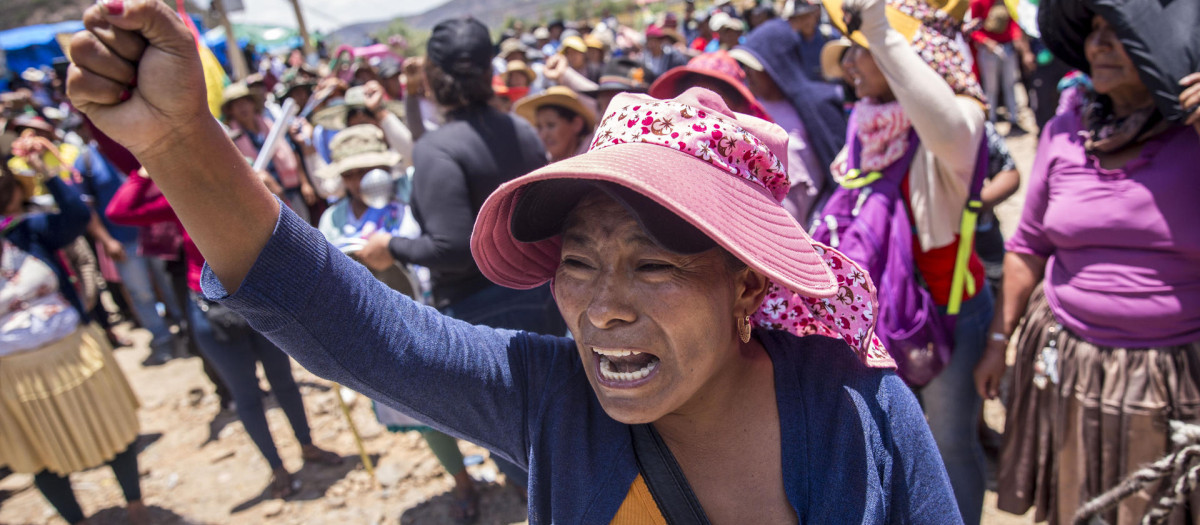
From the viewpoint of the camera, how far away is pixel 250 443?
486cm

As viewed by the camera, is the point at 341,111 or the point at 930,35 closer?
the point at 930,35

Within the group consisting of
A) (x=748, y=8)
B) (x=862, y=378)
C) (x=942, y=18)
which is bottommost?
(x=748, y=8)

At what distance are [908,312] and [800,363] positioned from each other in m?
0.98

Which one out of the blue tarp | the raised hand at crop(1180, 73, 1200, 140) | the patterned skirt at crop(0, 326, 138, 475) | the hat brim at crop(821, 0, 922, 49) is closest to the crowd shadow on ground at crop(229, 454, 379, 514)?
the patterned skirt at crop(0, 326, 138, 475)

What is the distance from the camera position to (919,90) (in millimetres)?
2037

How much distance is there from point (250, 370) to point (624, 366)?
3.32 metres

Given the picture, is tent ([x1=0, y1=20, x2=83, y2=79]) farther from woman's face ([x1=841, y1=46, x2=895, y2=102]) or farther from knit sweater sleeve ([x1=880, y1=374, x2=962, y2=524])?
knit sweater sleeve ([x1=880, y1=374, x2=962, y2=524])

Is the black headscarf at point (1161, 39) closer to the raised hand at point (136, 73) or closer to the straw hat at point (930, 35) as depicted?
the straw hat at point (930, 35)

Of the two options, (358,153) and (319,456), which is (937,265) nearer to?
(358,153)

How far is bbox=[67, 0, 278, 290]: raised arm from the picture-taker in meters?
0.85

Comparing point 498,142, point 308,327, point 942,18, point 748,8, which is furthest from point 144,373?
point 748,8

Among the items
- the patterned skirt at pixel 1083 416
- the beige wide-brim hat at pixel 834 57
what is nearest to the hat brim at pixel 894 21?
the beige wide-brim hat at pixel 834 57

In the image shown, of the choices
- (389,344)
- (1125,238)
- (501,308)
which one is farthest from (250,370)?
(1125,238)

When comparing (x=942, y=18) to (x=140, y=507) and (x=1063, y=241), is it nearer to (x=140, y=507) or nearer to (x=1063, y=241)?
(x=1063, y=241)
